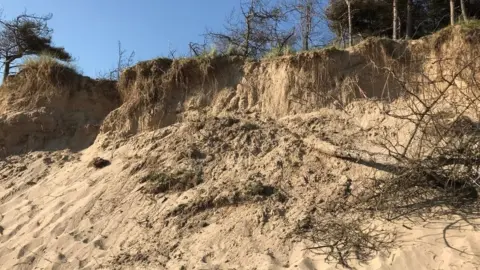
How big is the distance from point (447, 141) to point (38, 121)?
6.67m

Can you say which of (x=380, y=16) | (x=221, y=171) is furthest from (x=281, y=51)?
(x=380, y=16)

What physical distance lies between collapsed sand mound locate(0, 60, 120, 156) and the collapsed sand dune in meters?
0.03

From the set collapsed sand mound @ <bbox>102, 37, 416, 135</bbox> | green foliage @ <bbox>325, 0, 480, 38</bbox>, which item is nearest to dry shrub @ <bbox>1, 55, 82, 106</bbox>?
collapsed sand mound @ <bbox>102, 37, 416, 135</bbox>

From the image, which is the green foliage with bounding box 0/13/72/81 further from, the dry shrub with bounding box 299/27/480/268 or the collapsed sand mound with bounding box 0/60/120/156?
the dry shrub with bounding box 299/27/480/268

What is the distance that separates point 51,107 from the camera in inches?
344

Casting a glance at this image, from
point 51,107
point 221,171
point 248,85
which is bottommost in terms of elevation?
point 221,171

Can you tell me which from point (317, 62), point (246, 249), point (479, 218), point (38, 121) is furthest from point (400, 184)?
point (38, 121)

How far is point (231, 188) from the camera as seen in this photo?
5.86 meters

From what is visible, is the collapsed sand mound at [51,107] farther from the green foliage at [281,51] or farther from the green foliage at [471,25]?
the green foliage at [471,25]

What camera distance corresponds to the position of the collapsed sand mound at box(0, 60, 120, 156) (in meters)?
8.38

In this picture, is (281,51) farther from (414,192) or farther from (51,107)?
(51,107)

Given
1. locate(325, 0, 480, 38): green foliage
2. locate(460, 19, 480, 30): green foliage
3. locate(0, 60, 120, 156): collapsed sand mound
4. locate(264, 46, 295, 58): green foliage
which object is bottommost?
locate(0, 60, 120, 156): collapsed sand mound

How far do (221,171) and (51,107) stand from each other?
4.08 metres

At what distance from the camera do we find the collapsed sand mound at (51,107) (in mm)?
8383
